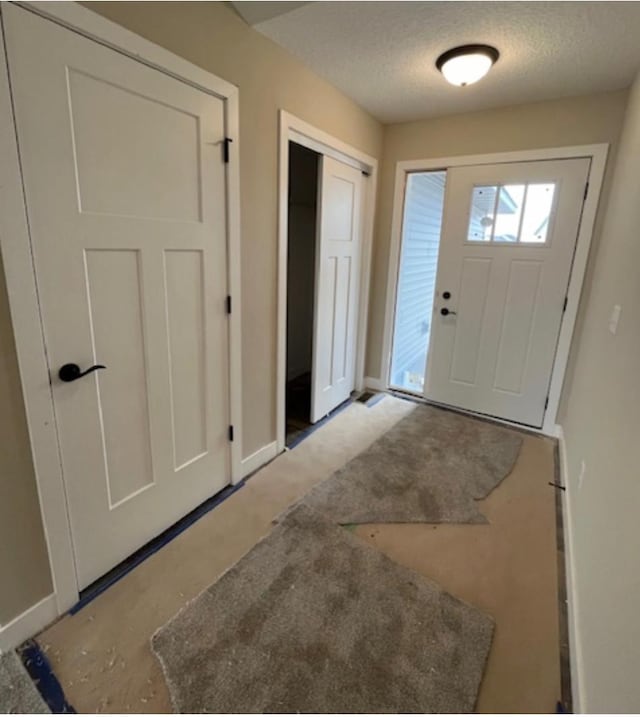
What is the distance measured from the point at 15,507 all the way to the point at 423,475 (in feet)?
6.72

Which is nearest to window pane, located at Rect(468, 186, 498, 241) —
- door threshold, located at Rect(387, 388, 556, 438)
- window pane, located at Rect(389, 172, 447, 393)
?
window pane, located at Rect(389, 172, 447, 393)

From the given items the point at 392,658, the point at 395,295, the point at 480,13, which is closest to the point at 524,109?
the point at 480,13

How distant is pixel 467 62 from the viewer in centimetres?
195

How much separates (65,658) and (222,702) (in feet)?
1.93

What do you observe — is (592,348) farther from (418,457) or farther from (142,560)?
(142,560)

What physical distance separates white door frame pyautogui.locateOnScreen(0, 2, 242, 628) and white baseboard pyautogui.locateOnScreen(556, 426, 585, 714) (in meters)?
1.82

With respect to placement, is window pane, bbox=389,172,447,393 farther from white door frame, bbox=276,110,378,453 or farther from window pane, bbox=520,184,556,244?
window pane, bbox=520,184,556,244

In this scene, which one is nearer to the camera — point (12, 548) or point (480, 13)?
point (12, 548)

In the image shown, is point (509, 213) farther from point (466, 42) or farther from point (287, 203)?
point (287, 203)

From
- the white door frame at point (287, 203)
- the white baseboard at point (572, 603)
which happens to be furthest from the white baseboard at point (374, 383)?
the white baseboard at point (572, 603)

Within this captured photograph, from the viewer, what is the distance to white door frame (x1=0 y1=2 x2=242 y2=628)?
1122 mm

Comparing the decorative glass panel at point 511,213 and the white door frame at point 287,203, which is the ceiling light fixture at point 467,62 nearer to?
the white door frame at point 287,203

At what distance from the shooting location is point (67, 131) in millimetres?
1242

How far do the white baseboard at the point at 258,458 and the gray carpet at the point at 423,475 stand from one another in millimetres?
417
